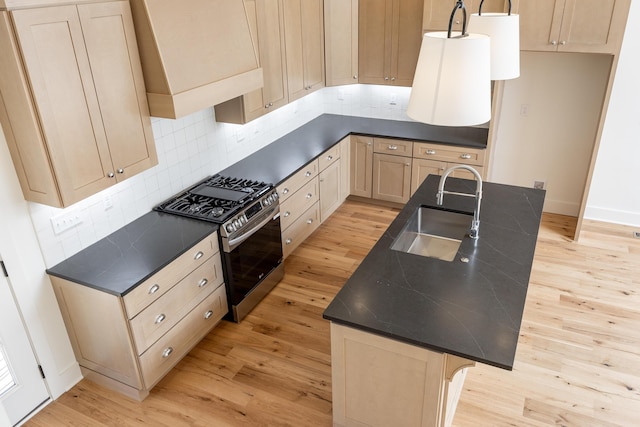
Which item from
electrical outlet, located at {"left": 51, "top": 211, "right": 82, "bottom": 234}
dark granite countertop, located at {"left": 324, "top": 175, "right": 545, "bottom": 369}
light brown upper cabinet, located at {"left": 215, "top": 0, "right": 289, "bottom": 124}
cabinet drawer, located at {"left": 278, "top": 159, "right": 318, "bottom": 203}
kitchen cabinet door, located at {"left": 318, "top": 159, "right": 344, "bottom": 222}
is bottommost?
kitchen cabinet door, located at {"left": 318, "top": 159, "right": 344, "bottom": 222}

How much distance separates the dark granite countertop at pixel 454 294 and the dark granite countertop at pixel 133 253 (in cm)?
122

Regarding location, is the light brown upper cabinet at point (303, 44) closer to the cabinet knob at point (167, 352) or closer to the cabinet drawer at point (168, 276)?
the cabinet drawer at point (168, 276)

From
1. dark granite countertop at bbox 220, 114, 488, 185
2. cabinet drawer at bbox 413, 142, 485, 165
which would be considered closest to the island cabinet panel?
dark granite countertop at bbox 220, 114, 488, 185

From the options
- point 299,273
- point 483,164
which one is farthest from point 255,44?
point 483,164

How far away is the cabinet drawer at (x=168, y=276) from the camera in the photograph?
9.59ft

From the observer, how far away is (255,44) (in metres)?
3.95

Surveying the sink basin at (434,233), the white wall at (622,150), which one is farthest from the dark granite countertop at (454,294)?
the white wall at (622,150)

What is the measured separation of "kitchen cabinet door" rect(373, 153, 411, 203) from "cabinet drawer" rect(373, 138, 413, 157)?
5cm

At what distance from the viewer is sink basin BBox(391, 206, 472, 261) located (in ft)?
10.6

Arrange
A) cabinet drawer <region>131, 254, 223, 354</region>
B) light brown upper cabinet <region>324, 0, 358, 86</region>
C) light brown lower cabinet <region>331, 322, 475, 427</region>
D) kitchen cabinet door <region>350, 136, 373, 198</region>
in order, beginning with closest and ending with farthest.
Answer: light brown lower cabinet <region>331, 322, 475, 427</region> < cabinet drawer <region>131, 254, 223, 354</region> < light brown upper cabinet <region>324, 0, 358, 86</region> < kitchen cabinet door <region>350, 136, 373, 198</region>

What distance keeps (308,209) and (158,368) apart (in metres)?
2.15

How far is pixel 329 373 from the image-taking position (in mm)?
3398

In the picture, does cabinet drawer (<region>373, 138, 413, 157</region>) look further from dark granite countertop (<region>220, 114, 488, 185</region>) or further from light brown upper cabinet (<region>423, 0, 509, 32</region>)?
light brown upper cabinet (<region>423, 0, 509, 32</region>)

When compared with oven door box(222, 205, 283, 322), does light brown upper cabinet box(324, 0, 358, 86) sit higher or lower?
higher
